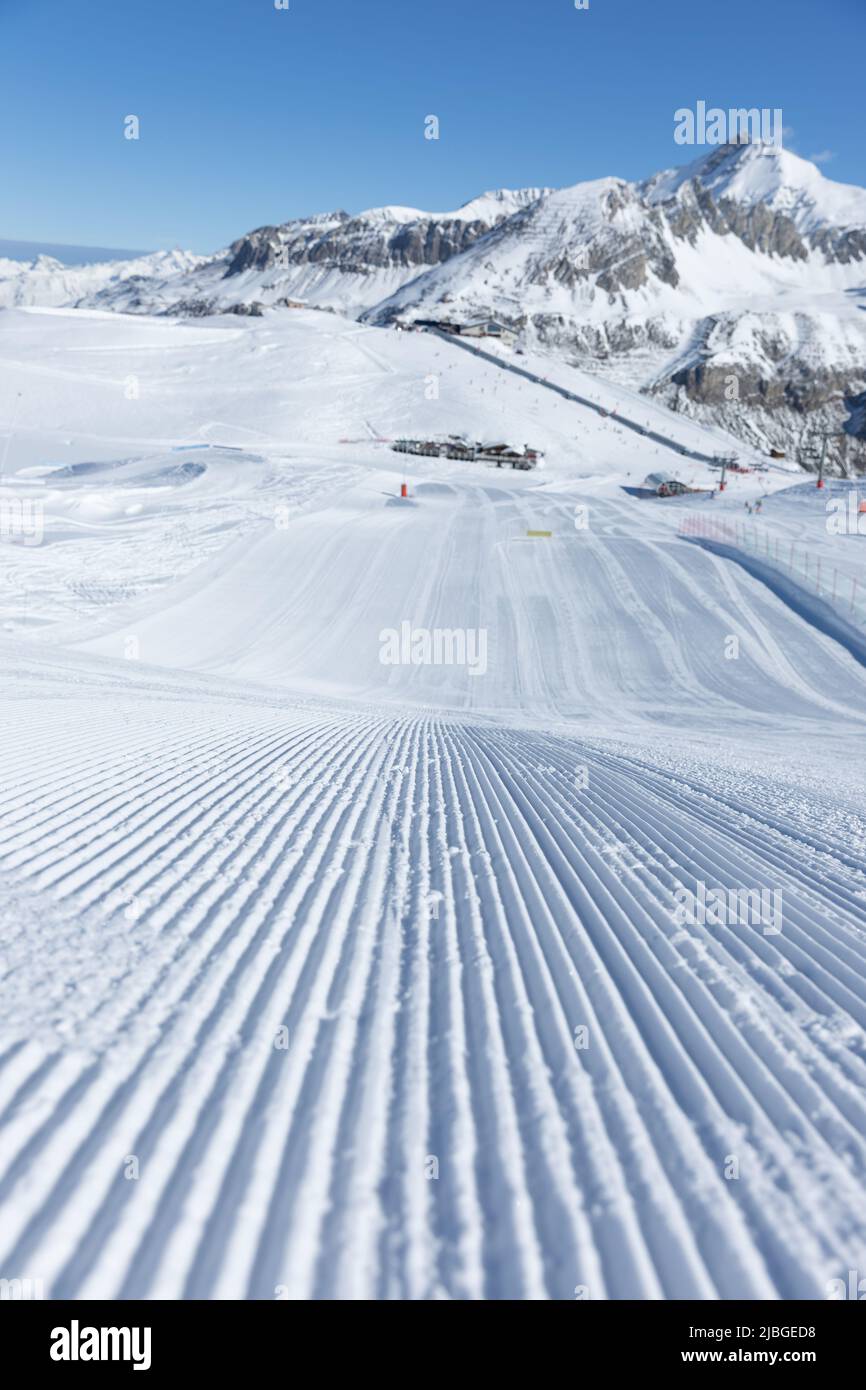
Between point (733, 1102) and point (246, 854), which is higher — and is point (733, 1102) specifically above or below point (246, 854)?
below

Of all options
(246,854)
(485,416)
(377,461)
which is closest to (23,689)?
(246,854)

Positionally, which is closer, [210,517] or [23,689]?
[23,689]

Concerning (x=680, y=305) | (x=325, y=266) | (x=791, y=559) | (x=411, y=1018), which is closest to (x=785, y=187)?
(x=325, y=266)

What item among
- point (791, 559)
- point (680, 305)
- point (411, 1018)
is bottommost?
point (411, 1018)

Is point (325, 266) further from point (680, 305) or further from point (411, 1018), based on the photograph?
point (411, 1018)
